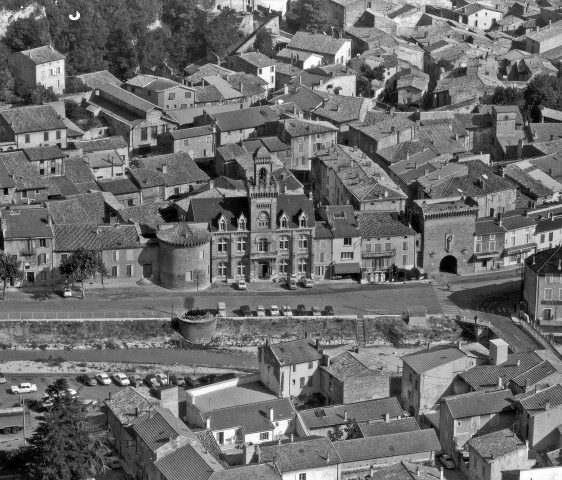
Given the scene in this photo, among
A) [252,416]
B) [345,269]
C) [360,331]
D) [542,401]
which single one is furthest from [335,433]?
[345,269]

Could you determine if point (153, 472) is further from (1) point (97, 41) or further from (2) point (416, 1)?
(2) point (416, 1)

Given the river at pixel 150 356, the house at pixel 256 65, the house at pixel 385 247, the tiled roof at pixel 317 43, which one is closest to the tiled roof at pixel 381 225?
the house at pixel 385 247

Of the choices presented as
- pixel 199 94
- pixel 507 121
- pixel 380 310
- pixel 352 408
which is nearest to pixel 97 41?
pixel 199 94

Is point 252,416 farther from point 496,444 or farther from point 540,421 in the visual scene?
point 540,421

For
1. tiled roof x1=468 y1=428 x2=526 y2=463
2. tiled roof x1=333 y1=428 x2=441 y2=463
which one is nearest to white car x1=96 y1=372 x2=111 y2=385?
tiled roof x1=333 y1=428 x2=441 y2=463

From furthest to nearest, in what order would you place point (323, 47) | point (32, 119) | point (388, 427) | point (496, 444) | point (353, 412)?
point (323, 47), point (32, 119), point (353, 412), point (388, 427), point (496, 444)

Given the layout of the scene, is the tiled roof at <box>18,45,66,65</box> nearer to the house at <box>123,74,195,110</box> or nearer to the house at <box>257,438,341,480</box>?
the house at <box>123,74,195,110</box>
